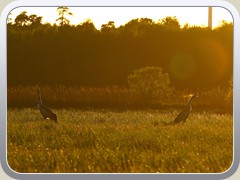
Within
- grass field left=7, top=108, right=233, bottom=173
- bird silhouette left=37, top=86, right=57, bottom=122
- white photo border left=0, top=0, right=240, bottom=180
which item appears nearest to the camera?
white photo border left=0, top=0, right=240, bottom=180

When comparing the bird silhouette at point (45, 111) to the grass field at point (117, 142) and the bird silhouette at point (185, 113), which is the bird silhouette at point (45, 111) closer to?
the grass field at point (117, 142)

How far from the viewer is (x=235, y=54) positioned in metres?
50.1

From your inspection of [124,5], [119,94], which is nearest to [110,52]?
[119,94]

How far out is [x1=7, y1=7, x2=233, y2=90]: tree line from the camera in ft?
165

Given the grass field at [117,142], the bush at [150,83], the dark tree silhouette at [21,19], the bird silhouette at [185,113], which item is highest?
the dark tree silhouette at [21,19]

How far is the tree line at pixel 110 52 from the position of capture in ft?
165

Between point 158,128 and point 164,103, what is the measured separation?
283 millimetres

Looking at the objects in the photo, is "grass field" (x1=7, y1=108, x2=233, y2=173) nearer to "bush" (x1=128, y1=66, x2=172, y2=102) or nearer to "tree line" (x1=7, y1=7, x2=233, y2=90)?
"bush" (x1=128, y1=66, x2=172, y2=102)

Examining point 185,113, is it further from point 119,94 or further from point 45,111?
point 45,111

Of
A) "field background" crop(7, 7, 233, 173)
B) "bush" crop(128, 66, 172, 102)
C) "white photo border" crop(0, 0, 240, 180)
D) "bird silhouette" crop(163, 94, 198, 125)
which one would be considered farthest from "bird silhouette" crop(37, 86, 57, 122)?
"bird silhouette" crop(163, 94, 198, 125)

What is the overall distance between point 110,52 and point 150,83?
0.54m

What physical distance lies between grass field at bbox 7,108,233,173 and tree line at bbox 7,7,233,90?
375mm

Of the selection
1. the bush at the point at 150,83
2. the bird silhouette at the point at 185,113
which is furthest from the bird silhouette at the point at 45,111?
the bird silhouette at the point at 185,113

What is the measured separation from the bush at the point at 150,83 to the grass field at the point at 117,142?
0.62 ft
